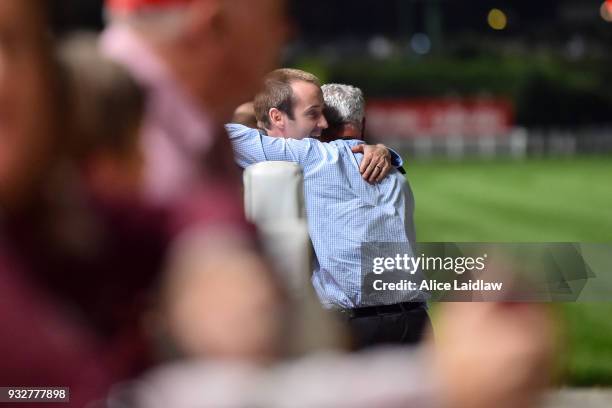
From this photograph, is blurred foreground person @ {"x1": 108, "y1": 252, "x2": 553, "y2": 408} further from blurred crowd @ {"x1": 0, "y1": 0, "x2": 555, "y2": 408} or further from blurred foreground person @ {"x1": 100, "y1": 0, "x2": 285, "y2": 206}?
blurred foreground person @ {"x1": 100, "y1": 0, "x2": 285, "y2": 206}

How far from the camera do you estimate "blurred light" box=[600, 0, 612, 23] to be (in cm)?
368

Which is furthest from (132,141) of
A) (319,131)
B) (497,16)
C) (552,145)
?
(552,145)

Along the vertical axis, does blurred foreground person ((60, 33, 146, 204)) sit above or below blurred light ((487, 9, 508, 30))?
below

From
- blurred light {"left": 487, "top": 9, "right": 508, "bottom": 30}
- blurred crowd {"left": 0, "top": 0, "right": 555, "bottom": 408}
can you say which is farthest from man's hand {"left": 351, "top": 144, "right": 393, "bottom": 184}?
blurred light {"left": 487, "top": 9, "right": 508, "bottom": 30}

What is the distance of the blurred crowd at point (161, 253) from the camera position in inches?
25.1

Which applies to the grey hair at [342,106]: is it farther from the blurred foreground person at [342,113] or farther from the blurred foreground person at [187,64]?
the blurred foreground person at [187,64]

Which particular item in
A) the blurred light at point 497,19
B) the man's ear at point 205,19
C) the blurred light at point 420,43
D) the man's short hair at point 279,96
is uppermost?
the blurred light at point 497,19

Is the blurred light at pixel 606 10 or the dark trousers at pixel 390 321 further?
the blurred light at pixel 606 10

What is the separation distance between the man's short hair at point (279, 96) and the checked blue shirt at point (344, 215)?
0.12 metres

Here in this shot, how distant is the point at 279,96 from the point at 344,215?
1.06 ft

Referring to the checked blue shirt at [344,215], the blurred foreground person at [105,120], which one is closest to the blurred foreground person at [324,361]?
the blurred foreground person at [105,120]

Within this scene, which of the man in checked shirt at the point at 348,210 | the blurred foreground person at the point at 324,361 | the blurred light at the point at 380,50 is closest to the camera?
the blurred foreground person at the point at 324,361

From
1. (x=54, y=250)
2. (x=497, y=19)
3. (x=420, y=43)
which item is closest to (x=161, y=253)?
(x=54, y=250)

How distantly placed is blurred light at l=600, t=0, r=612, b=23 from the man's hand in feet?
5.37
